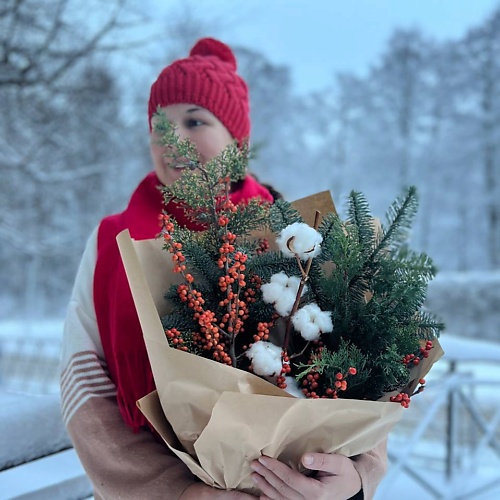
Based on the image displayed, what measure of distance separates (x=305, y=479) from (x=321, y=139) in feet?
31.5

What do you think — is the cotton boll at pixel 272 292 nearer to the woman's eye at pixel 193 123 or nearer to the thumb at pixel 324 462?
the thumb at pixel 324 462

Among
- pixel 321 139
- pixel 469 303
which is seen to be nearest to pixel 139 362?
pixel 469 303

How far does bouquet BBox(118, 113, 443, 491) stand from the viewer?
603 millimetres

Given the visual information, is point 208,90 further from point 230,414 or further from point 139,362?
point 230,414

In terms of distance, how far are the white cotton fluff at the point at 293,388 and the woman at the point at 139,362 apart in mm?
75

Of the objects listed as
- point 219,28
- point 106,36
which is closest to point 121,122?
point 219,28

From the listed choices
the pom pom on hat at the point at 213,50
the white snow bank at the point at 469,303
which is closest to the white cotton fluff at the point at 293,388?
the pom pom on hat at the point at 213,50

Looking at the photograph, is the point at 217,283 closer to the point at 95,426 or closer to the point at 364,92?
the point at 95,426

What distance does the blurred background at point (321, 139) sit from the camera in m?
5.25

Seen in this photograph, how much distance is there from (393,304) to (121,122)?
6.55 m

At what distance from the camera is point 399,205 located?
731 millimetres

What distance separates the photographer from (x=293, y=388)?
25.8 inches

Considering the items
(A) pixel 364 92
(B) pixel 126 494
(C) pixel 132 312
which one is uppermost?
(A) pixel 364 92

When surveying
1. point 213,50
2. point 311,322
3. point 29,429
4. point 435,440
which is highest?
point 213,50
